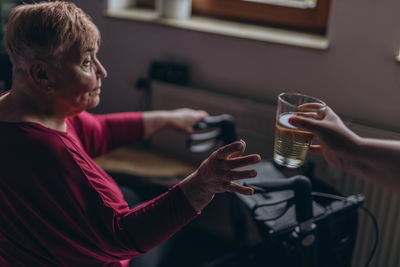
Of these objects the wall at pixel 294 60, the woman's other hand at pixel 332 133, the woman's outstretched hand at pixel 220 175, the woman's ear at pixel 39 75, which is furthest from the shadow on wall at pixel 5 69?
the woman's other hand at pixel 332 133

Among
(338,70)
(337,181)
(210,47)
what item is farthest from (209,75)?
(337,181)

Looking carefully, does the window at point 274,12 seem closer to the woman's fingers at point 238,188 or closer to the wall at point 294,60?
the wall at point 294,60

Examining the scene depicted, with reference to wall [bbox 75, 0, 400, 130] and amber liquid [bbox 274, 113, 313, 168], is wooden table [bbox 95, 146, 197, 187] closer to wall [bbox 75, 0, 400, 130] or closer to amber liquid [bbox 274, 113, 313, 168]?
wall [bbox 75, 0, 400, 130]

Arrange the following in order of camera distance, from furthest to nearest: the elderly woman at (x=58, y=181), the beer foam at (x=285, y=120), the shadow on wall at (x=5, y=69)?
the shadow on wall at (x=5, y=69), the elderly woman at (x=58, y=181), the beer foam at (x=285, y=120)

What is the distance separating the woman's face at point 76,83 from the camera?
47.8 inches

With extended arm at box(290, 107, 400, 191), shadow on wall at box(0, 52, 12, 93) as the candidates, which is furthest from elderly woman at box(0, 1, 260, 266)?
shadow on wall at box(0, 52, 12, 93)

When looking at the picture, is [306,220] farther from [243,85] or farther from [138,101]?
[138,101]

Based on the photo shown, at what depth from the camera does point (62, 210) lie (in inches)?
44.5

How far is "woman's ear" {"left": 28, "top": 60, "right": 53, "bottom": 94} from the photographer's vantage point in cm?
117

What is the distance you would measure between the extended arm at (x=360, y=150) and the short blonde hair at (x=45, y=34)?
664mm

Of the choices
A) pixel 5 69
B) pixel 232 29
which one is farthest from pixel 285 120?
pixel 5 69

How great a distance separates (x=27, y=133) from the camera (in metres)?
1.16

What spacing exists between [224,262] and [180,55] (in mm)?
1080

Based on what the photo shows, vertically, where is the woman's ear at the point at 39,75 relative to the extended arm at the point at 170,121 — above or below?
above
